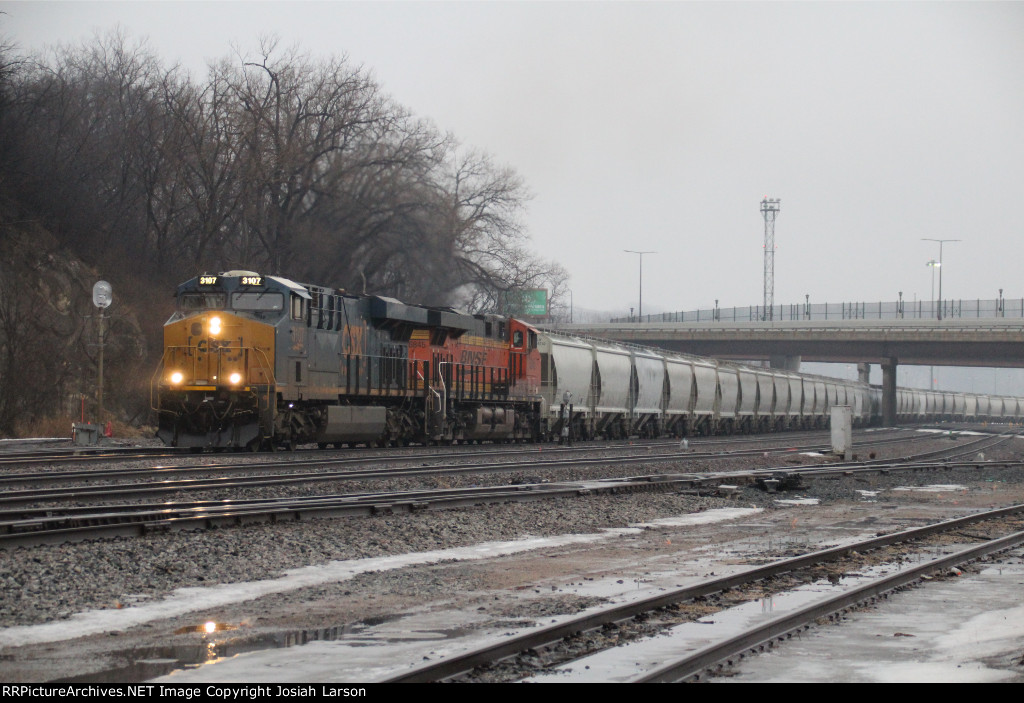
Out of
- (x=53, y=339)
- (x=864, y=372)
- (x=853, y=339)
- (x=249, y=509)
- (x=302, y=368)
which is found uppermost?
(x=853, y=339)

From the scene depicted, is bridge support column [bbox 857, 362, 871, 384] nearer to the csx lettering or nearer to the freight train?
the freight train

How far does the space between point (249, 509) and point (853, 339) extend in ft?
218

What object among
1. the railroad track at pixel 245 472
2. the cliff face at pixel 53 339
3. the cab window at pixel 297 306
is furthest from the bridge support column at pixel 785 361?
the cab window at pixel 297 306

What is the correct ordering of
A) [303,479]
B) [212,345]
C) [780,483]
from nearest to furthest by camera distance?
[303,479] → [780,483] → [212,345]

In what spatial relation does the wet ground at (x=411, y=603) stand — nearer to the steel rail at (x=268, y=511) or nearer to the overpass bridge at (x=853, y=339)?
the steel rail at (x=268, y=511)

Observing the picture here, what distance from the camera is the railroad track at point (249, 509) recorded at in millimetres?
10727

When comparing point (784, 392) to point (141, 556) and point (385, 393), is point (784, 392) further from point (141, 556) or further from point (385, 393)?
point (141, 556)

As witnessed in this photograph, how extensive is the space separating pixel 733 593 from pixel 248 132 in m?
38.8

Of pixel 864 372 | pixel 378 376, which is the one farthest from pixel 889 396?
pixel 378 376

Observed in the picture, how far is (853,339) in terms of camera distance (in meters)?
74.2

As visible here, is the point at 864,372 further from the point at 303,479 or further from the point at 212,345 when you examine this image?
the point at 303,479

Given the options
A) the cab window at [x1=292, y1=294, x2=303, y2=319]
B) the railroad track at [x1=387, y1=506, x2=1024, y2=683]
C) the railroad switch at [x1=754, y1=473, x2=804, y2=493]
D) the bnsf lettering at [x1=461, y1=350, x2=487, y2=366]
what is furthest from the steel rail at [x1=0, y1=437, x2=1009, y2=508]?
the railroad track at [x1=387, y1=506, x2=1024, y2=683]
